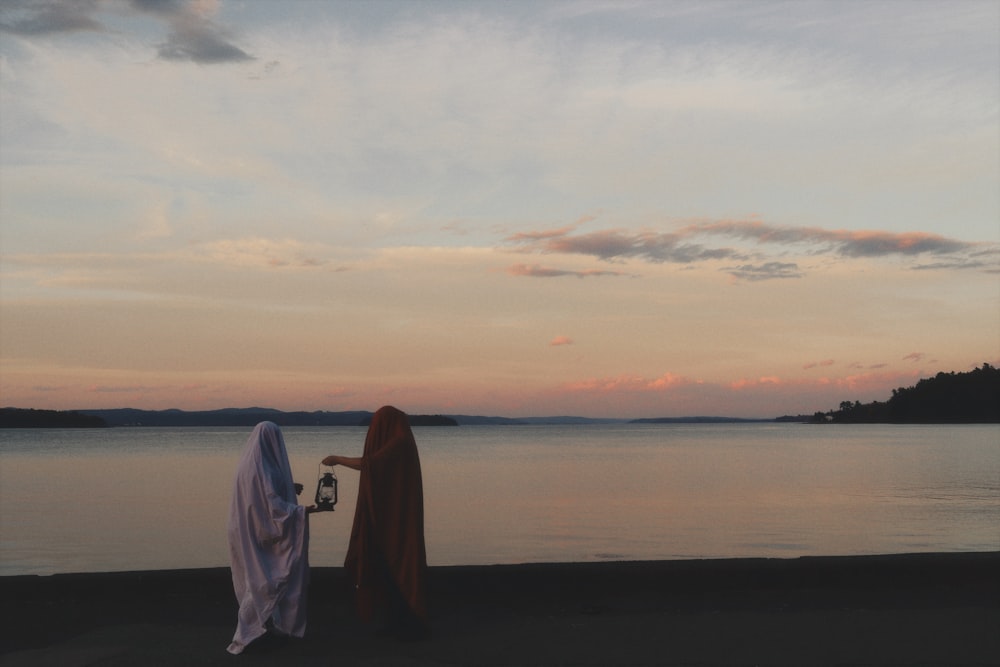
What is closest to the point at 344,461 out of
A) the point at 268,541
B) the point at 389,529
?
the point at 389,529

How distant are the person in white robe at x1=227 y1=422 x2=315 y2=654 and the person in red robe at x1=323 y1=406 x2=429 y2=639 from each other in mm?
450

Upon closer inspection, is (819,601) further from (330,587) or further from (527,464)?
(527,464)

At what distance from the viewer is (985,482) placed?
51.3 m

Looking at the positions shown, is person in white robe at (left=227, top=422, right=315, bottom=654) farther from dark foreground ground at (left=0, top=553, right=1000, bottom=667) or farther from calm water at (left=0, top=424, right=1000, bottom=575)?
calm water at (left=0, top=424, right=1000, bottom=575)

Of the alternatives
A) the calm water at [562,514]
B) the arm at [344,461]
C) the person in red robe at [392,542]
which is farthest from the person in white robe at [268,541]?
the calm water at [562,514]

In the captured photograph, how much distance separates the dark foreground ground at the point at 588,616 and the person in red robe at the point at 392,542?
0.29 metres

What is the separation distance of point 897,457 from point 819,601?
251 ft

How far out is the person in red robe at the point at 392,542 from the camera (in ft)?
27.2

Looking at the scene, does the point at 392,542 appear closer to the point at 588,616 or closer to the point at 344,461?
the point at 344,461

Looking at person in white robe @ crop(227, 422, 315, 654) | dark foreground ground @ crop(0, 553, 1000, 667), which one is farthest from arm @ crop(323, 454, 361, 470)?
dark foreground ground @ crop(0, 553, 1000, 667)

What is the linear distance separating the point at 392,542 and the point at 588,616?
218cm

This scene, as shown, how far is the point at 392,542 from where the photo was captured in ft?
27.3

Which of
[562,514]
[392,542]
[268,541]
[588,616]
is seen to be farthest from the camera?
[562,514]

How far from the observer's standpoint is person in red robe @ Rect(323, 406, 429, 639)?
830 centimetres
